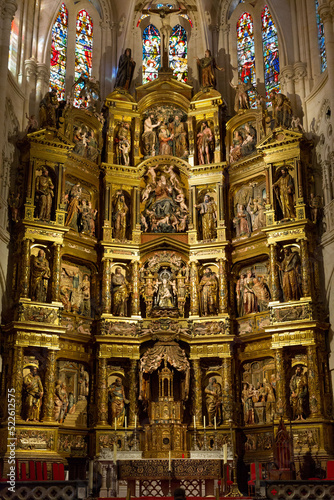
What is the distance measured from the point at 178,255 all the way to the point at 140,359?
4.37m

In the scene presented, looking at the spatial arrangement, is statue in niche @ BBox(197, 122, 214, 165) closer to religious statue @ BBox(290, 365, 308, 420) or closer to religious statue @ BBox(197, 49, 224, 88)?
religious statue @ BBox(197, 49, 224, 88)

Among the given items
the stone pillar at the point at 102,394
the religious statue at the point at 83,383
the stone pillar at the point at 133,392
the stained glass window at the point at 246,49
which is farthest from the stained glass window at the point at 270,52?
the religious statue at the point at 83,383

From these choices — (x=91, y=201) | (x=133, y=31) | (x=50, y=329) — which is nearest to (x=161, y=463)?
(x=50, y=329)

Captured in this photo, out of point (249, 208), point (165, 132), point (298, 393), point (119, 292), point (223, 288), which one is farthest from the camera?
point (165, 132)

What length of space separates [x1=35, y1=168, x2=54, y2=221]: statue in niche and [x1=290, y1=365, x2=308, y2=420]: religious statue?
1037 centimetres

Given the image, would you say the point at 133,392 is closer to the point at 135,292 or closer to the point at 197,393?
the point at 197,393

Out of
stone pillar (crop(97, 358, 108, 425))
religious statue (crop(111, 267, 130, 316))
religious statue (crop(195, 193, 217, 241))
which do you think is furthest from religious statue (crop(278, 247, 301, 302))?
stone pillar (crop(97, 358, 108, 425))

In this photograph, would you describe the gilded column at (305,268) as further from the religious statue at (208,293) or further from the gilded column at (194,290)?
the gilded column at (194,290)

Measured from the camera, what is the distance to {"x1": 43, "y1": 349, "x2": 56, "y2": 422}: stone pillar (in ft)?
71.6

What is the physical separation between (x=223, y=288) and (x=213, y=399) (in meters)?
4.09

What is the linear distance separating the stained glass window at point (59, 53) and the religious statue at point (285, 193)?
33.6 ft

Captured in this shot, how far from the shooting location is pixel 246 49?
96.9 ft

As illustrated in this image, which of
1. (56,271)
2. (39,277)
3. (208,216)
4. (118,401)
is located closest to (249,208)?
(208,216)

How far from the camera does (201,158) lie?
26844mm
